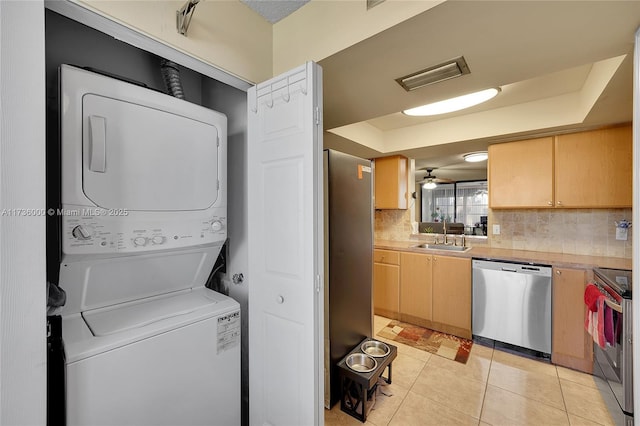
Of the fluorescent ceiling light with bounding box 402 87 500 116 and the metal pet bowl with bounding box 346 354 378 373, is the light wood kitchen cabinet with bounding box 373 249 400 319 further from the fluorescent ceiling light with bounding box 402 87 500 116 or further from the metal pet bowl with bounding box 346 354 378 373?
the fluorescent ceiling light with bounding box 402 87 500 116

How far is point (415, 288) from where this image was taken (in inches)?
124

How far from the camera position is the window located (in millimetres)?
4031

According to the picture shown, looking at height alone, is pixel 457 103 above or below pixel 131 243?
above

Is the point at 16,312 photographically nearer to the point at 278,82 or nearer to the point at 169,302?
the point at 169,302

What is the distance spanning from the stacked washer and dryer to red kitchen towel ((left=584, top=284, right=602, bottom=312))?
7.90ft

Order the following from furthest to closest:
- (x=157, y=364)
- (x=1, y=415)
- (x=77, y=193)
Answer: (x=157, y=364), (x=77, y=193), (x=1, y=415)

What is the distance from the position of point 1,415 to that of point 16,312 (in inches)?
11.4

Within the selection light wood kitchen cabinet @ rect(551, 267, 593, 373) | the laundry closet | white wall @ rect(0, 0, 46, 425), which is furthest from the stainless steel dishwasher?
white wall @ rect(0, 0, 46, 425)

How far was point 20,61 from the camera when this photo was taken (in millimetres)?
837

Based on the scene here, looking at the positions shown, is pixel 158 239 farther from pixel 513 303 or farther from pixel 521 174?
pixel 521 174

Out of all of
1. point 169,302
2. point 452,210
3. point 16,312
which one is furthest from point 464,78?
point 452,210

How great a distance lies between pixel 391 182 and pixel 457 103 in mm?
1449

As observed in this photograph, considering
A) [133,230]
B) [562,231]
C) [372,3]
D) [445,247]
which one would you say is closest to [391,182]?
[445,247]

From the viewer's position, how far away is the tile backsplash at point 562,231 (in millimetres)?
2574
